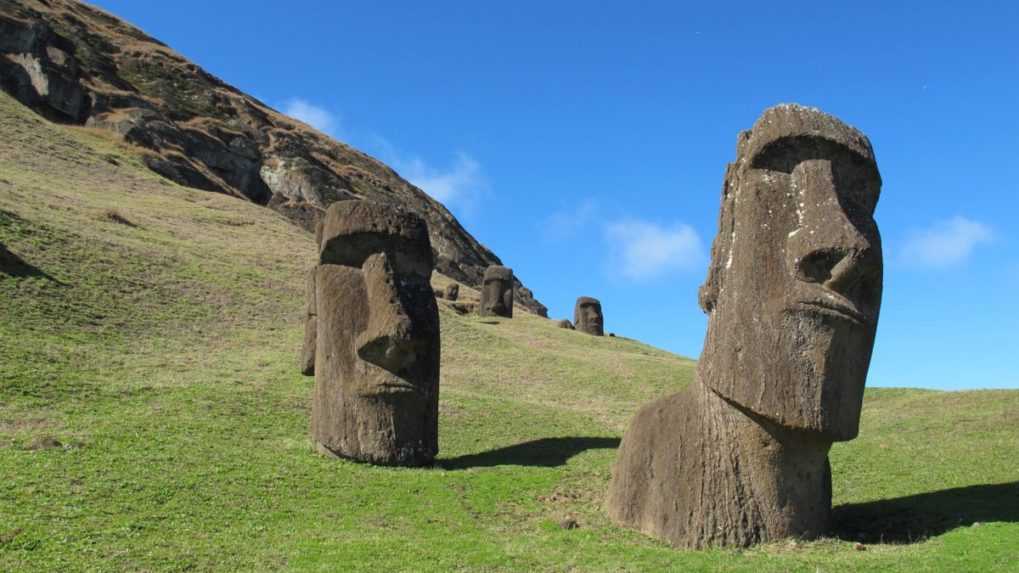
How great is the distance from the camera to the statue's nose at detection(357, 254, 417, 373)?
14.8m

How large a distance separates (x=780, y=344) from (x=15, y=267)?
948 inches

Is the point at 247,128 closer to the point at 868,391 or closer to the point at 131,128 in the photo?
the point at 131,128

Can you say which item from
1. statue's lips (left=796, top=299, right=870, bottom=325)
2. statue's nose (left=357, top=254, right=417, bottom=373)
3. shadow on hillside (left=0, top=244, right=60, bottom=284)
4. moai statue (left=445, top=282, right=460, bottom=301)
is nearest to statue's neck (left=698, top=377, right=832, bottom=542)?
statue's lips (left=796, top=299, right=870, bottom=325)

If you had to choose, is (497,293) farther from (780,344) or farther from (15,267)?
(780,344)

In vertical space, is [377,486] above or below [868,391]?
below

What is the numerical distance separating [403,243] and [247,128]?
80.7m

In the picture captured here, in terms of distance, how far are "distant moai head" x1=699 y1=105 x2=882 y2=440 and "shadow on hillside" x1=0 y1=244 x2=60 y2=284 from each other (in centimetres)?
2265

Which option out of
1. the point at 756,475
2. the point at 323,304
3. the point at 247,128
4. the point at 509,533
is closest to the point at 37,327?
the point at 323,304

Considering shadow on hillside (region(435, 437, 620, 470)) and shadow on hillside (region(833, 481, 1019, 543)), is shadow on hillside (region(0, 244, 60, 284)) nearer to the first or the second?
shadow on hillside (region(435, 437, 620, 470))

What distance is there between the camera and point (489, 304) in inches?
1817

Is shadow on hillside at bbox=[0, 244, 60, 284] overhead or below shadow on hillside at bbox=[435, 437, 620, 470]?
overhead

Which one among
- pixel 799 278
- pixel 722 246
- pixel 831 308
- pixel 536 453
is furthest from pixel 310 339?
pixel 831 308

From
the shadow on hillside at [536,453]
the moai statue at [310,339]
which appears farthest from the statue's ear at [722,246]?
the moai statue at [310,339]

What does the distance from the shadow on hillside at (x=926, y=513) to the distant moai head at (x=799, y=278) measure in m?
1.65
